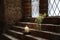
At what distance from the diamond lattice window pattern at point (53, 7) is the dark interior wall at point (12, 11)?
4.71ft

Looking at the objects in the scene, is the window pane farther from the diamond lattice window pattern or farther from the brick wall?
the diamond lattice window pattern

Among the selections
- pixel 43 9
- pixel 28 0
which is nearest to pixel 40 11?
pixel 43 9

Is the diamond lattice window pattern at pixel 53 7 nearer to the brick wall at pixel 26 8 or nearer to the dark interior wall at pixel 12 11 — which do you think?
the brick wall at pixel 26 8

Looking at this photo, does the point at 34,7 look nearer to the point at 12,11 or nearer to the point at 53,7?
the point at 12,11

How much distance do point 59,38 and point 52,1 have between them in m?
2.50

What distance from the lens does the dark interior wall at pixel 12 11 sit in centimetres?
635

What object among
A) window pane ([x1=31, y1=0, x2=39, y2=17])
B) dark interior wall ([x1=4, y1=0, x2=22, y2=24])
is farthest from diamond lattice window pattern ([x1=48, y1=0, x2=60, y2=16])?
dark interior wall ([x1=4, y1=0, x2=22, y2=24])

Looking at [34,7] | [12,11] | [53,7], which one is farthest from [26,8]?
[53,7]

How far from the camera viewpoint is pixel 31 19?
5992mm

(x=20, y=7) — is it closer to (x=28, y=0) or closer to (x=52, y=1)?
(x=28, y=0)

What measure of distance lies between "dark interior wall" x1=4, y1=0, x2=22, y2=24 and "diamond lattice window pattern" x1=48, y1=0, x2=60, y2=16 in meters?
1.44

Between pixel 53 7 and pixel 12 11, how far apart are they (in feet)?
5.85

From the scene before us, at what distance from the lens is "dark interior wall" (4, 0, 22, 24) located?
20.8 ft

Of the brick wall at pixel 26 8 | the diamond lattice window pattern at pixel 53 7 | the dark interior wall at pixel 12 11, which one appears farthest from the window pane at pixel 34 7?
the diamond lattice window pattern at pixel 53 7
